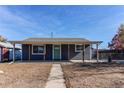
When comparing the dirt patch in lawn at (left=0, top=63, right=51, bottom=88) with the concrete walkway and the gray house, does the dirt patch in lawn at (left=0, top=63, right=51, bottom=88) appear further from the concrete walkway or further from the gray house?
the gray house

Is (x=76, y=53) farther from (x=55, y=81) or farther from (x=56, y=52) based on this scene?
(x=55, y=81)

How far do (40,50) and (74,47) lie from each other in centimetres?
369

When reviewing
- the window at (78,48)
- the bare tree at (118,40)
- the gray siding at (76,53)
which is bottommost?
the gray siding at (76,53)

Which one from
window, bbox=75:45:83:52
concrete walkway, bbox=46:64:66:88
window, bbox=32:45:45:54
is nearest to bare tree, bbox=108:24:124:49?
window, bbox=75:45:83:52

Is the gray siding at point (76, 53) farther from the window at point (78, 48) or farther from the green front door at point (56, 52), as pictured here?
the green front door at point (56, 52)

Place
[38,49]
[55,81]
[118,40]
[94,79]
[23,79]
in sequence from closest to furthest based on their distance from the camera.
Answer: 1. [55,81]
2. [94,79]
3. [23,79]
4. [38,49]
5. [118,40]

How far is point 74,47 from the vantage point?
25.6m

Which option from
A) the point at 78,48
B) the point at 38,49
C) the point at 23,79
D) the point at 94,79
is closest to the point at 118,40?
the point at 78,48

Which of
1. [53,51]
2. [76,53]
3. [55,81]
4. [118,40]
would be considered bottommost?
[55,81]

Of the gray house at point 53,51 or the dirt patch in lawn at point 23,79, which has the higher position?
the gray house at point 53,51

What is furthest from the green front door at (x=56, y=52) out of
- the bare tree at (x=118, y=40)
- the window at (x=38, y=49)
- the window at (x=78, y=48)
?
the bare tree at (x=118, y=40)

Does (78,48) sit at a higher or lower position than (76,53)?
higher

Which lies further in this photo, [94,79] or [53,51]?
[53,51]
